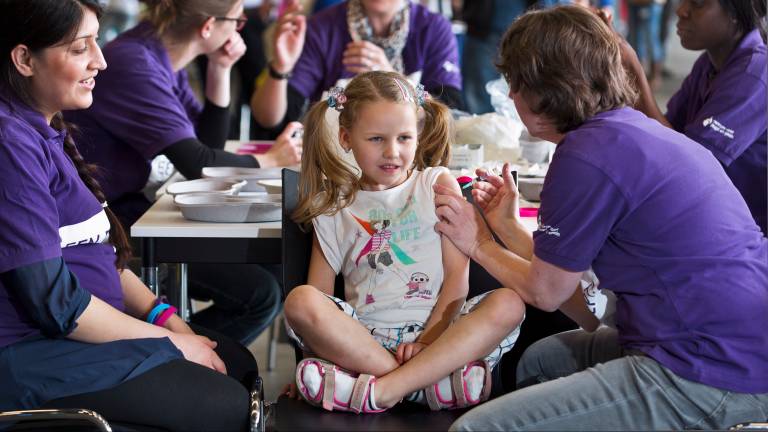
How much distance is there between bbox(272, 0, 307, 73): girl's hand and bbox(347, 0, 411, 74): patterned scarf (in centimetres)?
20

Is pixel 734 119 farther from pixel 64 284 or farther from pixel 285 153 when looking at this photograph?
pixel 64 284

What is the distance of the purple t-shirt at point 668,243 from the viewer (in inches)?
66.7

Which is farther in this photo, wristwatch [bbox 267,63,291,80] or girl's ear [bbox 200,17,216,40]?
wristwatch [bbox 267,63,291,80]

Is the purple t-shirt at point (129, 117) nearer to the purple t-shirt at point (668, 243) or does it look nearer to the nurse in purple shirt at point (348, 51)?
the nurse in purple shirt at point (348, 51)

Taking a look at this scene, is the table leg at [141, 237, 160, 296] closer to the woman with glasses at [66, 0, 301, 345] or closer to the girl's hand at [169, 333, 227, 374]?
the girl's hand at [169, 333, 227, 374]

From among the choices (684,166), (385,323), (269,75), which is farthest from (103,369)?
(269,75)

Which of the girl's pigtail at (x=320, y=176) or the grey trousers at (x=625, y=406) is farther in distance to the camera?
the girl's pigtail at (x=320, y=176)

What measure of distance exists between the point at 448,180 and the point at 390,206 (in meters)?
0.14

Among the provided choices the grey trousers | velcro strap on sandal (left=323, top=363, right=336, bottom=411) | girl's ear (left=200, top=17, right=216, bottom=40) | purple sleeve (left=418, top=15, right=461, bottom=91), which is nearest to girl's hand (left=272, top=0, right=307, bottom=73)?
purple sleeve (left=418, top=15, right=461, bottom=91)

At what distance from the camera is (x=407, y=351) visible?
196 cm

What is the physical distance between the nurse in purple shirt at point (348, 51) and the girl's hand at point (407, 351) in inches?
64.3

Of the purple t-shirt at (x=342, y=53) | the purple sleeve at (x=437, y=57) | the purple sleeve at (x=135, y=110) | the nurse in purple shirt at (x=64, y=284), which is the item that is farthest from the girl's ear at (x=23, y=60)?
the purple sleeve at (x=437, y=57)

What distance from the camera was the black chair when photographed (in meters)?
1.80

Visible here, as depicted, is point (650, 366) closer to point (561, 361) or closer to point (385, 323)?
point (561, 361)
